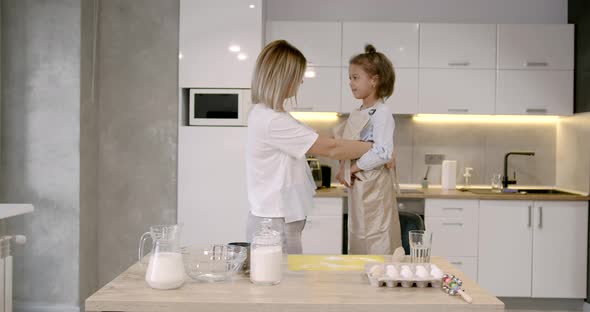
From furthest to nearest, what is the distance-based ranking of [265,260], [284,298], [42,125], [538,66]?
1. [538,66]
2. [42,125]
3. [265,260]
4. [284,298]

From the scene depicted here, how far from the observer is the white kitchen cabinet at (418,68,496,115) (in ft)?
14.7

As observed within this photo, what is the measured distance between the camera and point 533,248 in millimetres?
4320

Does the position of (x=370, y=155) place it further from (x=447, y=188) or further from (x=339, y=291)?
(x=447, y=188)

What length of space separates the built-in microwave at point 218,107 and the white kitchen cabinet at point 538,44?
190 centimetres

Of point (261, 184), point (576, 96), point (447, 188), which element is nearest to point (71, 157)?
point (261, 184)

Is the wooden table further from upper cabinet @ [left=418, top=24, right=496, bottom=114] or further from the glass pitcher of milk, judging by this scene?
upper cabinet @ [left=418, top=24, right=496, bottom=114]

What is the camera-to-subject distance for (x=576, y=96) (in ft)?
14.7

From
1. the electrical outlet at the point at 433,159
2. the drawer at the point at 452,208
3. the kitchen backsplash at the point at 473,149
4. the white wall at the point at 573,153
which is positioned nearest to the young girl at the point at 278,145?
the drawer at the point at 452,208

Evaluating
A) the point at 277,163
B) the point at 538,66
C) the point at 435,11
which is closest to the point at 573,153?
the point at 538,66

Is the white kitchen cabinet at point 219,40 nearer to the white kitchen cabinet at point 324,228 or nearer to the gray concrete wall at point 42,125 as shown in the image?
the gray concrete wall at point 42,125

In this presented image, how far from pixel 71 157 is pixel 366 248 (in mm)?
2205

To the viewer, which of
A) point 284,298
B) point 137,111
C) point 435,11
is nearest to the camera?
point 284,298

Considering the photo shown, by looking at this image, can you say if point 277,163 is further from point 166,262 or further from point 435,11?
point 435,11

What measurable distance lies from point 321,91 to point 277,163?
7.45ft
